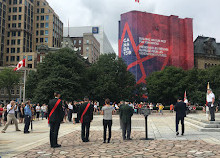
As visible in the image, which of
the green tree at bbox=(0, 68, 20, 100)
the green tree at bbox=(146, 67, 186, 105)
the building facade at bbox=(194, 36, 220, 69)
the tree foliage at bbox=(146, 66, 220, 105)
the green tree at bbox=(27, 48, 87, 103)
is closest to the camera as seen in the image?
the green tree at bbox=(27, 48, 87, 103)

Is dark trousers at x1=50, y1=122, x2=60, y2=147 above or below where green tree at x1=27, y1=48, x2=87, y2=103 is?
below

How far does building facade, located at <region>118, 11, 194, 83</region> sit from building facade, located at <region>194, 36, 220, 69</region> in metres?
10.7

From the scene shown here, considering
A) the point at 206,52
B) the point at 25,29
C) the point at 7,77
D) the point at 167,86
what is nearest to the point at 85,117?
the point at 167,86

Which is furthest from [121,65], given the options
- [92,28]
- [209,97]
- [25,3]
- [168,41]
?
[92,28]

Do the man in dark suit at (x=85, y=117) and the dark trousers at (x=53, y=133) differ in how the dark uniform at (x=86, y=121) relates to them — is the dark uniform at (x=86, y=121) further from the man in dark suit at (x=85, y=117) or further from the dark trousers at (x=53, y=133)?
the dark trousers at (x=53, y=133)

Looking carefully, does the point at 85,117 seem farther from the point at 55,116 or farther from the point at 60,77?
the point at 60,77

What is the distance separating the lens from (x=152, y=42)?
76.5 m

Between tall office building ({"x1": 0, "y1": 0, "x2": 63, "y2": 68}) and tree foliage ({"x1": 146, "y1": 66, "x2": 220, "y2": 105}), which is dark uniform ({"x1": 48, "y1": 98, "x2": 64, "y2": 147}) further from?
tall office building ({"x1": 0, "y1": 0, "x2": 63, "y2": 68})

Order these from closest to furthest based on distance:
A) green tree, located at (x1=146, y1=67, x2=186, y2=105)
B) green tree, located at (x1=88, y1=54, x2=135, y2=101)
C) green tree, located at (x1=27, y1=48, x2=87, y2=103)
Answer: green tree, located at (x1=27, y1=48, x2=87, y2=103), green tree, located at (x1=88, y1=54, x2=135, y2=101), green tree, located at (x1=146, y1=67, x2=186, y2=105)

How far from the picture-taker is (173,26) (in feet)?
261

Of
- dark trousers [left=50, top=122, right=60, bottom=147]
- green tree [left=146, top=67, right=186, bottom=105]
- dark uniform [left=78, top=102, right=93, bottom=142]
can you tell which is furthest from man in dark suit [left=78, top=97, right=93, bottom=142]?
green tree [left=146, top=67, right=186, bottom=105]

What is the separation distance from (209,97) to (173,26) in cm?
6983

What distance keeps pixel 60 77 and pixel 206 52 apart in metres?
68.3

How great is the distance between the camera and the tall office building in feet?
313
